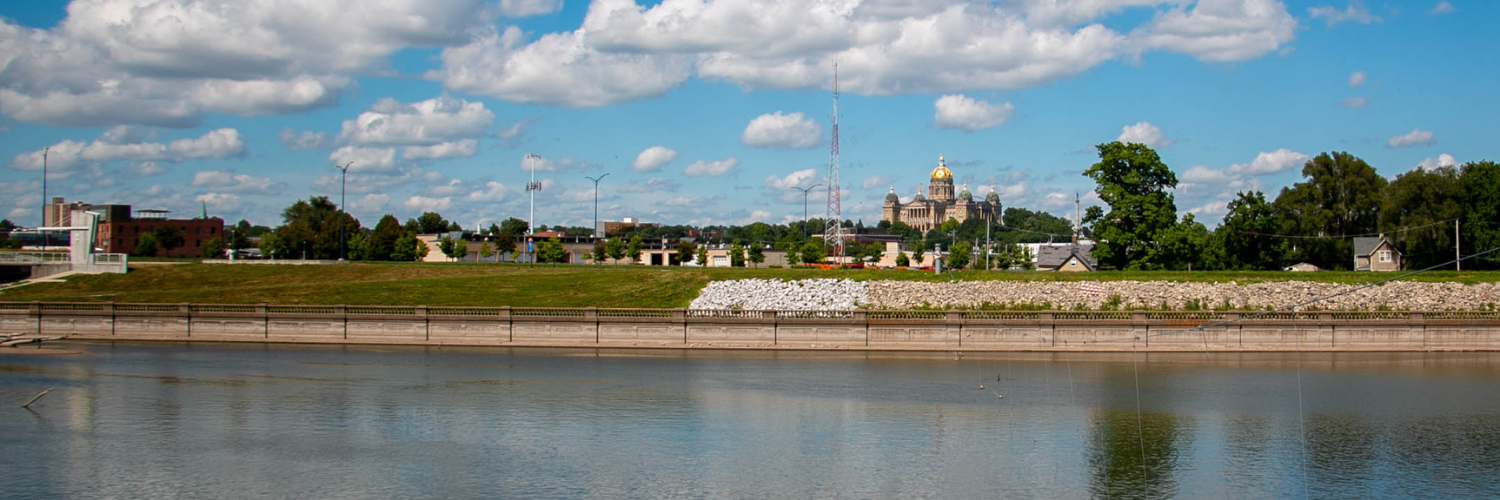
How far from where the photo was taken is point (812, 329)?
61.4 m

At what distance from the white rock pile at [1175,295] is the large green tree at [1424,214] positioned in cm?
1845

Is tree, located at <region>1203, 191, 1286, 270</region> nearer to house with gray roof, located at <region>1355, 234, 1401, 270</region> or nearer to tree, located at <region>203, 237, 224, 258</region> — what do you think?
house with gray roof, located at <region>1355, 234, 1401, 270</region>

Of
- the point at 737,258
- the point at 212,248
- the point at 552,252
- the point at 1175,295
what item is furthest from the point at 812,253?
the point at 212,248

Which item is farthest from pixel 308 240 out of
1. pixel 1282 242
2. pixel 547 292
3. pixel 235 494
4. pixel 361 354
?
pixel 235 494

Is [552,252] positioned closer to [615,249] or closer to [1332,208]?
[615,249]

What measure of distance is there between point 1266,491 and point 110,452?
32380 millimetres

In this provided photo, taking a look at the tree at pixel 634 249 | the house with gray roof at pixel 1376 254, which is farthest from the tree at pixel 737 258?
the house with gray roof at pixel 1376 254

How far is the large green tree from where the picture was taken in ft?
292

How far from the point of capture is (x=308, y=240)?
134 metres

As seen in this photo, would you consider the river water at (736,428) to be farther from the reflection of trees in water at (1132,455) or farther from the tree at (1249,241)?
the tree at (1249,241)

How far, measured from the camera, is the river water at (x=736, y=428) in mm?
30484

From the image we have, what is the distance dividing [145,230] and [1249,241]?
444ft

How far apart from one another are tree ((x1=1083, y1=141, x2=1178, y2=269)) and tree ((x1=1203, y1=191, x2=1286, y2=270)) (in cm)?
1317

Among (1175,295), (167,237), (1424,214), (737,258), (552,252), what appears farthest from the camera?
(167,237)
